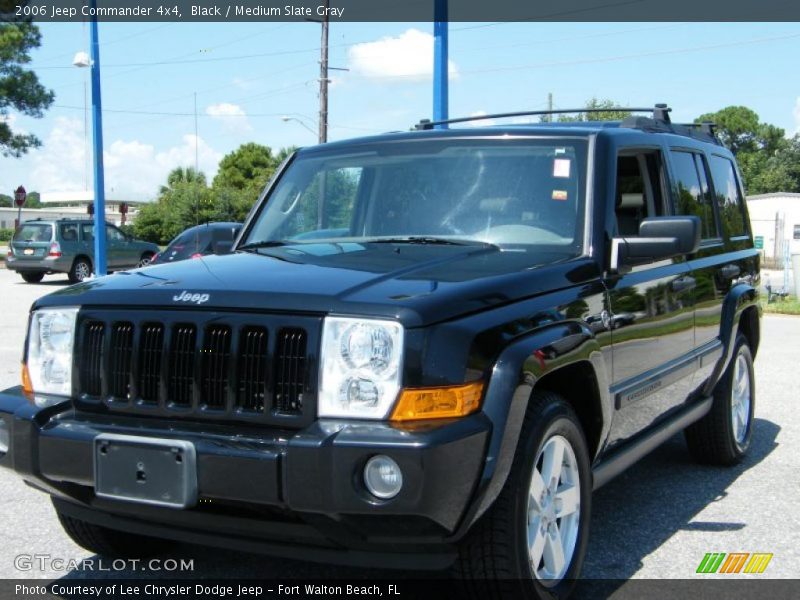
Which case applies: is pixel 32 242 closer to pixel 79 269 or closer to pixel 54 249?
pixel 54 249

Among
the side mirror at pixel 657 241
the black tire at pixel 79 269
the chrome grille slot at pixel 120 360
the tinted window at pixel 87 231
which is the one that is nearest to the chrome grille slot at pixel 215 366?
the chrome grille slot at pixel 120 360

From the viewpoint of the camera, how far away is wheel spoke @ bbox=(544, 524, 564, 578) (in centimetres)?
343

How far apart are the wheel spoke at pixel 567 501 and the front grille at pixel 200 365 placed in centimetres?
106

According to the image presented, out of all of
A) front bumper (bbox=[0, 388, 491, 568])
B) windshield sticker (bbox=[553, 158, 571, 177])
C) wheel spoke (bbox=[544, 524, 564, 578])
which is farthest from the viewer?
windshield sticker (bbox=[553, 158, 571, 177])

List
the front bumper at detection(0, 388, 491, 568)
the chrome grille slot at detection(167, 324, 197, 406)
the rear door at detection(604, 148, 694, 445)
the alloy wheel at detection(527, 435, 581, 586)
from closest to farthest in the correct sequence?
the front bumper at detection(0, 388, 491, 568), the chrome grille slot at detection(167, 324, 197, 406), the alloy wheel at detection(527, 435, 581, 586), the rear door at detection(604, 148, 694, 445)

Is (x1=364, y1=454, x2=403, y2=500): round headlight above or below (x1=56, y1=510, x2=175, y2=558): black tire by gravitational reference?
above

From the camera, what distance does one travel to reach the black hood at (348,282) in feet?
10.0

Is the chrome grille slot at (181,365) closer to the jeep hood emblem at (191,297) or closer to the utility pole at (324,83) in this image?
the jeep hood emblem at (191,297)

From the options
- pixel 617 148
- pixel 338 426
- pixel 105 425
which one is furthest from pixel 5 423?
pixel 617 148

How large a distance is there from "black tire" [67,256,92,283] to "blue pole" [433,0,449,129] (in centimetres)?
1328

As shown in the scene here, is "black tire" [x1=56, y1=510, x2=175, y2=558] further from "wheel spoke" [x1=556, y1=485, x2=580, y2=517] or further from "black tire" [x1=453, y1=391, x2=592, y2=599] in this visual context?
"wheel spoke" [x1=556, y1=485, x2=580, y2=517]

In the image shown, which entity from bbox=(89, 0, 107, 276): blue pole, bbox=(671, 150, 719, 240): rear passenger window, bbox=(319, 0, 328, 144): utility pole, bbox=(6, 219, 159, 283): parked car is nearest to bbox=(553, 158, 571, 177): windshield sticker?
bbox=(671, 150, 719, 240): rear passenger window

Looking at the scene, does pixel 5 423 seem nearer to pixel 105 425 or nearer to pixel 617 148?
pixel 105 425

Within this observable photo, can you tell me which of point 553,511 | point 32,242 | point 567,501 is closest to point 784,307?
point 567,501
